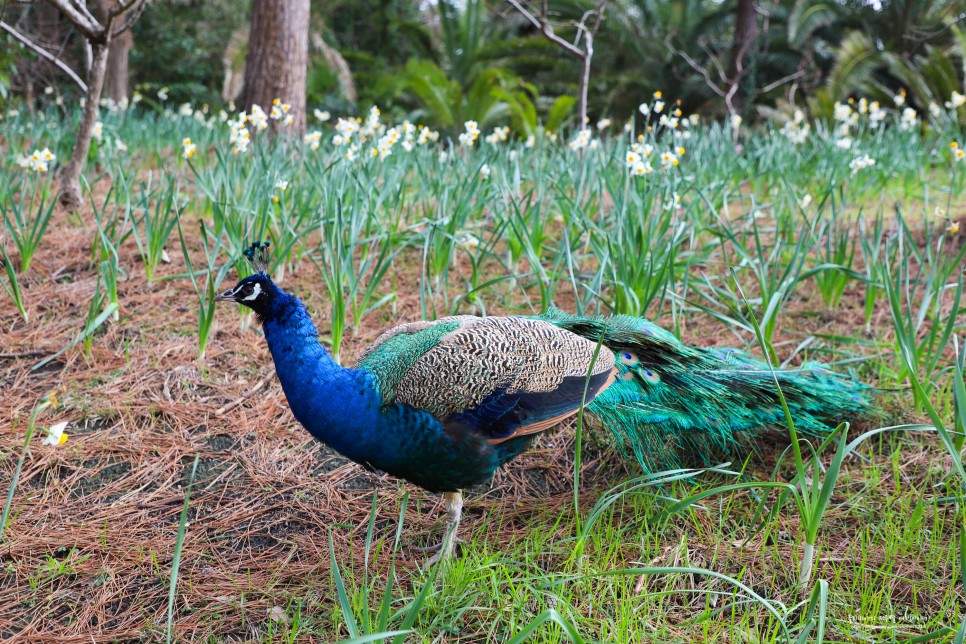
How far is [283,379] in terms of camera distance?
5.86 feet

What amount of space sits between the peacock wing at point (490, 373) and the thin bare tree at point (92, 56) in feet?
8.42

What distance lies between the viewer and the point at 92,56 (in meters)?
3.83

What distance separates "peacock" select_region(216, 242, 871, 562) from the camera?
1759 mm

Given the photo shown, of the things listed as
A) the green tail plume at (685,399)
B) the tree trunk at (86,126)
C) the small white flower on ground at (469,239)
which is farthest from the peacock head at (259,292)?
the tree trunk at (86,126)

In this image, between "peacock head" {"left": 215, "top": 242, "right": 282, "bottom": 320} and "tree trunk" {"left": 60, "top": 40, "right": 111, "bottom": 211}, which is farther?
"tree trunk" {"left": 60, "top": 40, "right": 111, "bottom": 211}

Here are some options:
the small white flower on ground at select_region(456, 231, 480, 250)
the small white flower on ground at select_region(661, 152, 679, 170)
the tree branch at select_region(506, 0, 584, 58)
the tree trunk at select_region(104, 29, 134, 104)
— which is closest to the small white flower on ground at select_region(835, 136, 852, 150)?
the tree branch at select_region(506, 0, 584, 58)

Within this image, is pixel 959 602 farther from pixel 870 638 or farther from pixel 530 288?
pixel 530 288

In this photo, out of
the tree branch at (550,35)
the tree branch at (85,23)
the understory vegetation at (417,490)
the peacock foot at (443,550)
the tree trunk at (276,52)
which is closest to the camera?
the understory vegetation at (417,490)

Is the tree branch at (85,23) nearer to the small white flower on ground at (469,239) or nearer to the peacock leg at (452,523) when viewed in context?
the small white flower on ground at (469,239)

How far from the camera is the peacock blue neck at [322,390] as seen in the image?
5.70ft

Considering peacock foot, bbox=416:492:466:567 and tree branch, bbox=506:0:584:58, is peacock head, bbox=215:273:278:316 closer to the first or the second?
peacock foot, bbox=416:492:466:567

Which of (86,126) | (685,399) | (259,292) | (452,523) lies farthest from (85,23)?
(685,399)

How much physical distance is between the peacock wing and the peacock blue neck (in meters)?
0.07

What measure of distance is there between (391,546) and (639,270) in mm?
1273
